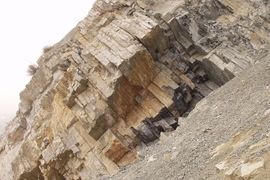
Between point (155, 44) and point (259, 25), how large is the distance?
25.6ft

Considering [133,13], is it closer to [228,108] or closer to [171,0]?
[171,0]

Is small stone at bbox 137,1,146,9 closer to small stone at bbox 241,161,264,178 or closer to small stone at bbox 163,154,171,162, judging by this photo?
small stone at bbox 163,154,171,162

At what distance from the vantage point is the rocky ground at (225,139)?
5.80 metres

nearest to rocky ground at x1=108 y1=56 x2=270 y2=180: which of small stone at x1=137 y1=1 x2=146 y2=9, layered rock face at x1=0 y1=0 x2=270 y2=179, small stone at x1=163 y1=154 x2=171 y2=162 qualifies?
small stone at x1=163 y1=154 x2=171 y2=162

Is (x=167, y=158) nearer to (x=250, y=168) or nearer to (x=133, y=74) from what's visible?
(x=250, y=168)

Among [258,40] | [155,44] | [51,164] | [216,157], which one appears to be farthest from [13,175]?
[258,40]

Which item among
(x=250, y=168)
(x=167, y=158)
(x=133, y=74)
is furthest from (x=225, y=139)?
(x=133, y=74)

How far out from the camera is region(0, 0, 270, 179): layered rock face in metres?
16.0

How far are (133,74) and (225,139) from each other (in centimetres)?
857

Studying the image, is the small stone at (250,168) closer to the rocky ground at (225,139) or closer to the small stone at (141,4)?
the rocky ground at (225,139)

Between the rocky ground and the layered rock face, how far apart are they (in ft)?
8.35

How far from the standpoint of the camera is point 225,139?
8539 millimetres

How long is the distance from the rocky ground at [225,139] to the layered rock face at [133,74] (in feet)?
8.35

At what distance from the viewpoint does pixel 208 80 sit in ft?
59.6
